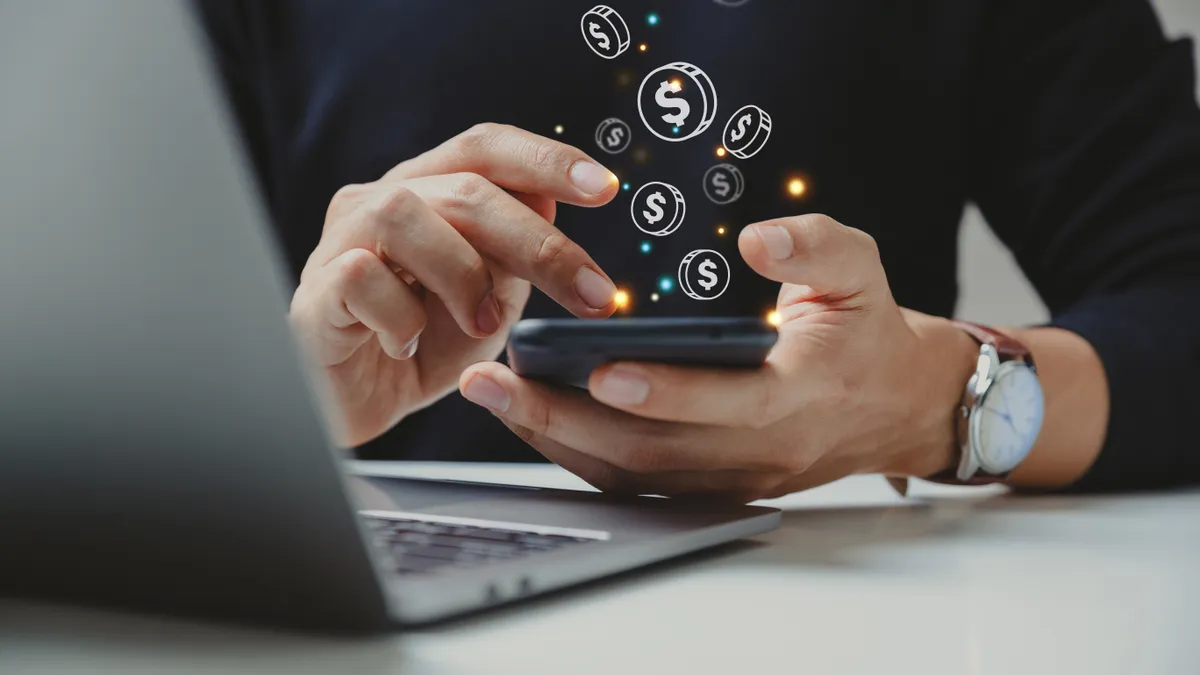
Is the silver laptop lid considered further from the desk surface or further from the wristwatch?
the wristwatch

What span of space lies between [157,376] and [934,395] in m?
0.53

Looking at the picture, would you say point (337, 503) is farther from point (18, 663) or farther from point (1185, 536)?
point (1185, 536)

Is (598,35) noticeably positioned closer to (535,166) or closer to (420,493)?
(535,166)

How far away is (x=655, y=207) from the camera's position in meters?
0.57

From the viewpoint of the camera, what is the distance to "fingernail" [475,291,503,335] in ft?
2.01

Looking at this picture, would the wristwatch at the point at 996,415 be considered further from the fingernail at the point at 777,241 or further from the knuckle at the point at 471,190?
the knuckle at the point at 471,190

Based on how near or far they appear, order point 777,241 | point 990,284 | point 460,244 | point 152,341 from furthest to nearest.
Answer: point 990,284, point 460,244, point 777,241, point 152,341

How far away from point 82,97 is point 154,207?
0.03m

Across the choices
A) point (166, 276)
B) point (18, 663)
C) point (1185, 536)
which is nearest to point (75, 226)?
point (166, 276)

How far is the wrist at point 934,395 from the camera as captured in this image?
634mm

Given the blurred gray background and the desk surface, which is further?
the blurred gray background

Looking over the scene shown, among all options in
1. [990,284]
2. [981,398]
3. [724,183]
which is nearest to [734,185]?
[724,183]

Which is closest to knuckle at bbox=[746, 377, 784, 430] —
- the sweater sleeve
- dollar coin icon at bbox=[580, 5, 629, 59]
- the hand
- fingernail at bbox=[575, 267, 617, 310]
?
the hand

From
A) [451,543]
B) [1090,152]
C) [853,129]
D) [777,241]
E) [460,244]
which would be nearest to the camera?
[451,543]
